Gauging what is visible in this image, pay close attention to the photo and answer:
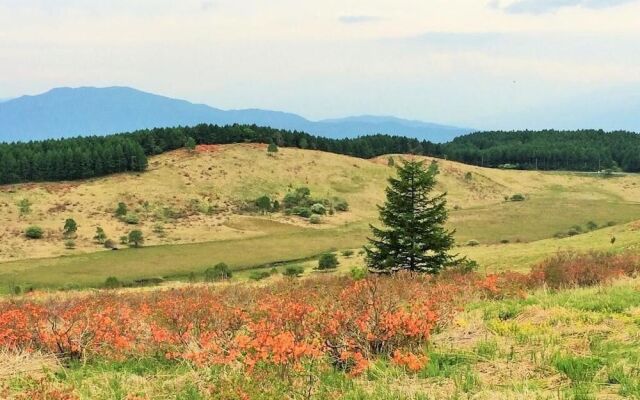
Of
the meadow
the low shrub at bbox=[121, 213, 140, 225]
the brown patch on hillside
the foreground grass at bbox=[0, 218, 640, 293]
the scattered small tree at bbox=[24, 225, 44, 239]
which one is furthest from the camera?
the brown patch on hillside

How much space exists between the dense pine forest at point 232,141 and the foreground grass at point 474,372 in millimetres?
113472

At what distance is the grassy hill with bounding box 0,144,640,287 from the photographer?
67375 mm

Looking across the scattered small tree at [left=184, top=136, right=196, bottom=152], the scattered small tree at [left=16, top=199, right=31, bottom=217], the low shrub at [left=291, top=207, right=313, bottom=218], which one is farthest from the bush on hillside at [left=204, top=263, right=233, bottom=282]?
the scattered small tree at [left=184, top=136, right=196, bottom=152]

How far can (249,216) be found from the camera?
339ft

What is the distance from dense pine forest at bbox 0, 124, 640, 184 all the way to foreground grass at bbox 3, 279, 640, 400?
113 meters

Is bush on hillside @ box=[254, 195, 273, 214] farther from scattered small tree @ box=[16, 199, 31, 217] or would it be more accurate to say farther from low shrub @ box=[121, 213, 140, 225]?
scattered small tree @ box=[16, 199, 31, 217]

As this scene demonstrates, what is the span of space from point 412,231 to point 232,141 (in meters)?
118

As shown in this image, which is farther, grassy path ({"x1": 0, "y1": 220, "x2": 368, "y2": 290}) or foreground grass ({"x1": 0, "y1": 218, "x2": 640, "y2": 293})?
grassy path ({"x1": 0, "y1": 220, "x2": 368, "y2": 290})

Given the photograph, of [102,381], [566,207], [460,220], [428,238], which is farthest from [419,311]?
[566,207]

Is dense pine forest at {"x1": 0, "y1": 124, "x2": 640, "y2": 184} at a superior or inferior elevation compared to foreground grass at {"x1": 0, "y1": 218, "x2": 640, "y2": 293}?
superior

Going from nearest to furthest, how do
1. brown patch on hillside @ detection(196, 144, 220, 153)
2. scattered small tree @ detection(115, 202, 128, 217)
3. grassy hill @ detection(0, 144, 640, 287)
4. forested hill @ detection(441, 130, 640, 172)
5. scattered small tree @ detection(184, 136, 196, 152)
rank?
grassy hill @ detection(0, 144, 640, 287), scattered small tree @ detection(115, 202, 128, 217), scattered small tree @ detection(184, 136, 196, 152), brown patch on hillside @ detection(196, 144, 220, 153), forested hill @ detection(441, 130, 640, 172)

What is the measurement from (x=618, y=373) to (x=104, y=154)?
395 ft

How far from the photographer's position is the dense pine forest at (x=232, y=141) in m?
111

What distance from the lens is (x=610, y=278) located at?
643 inches
